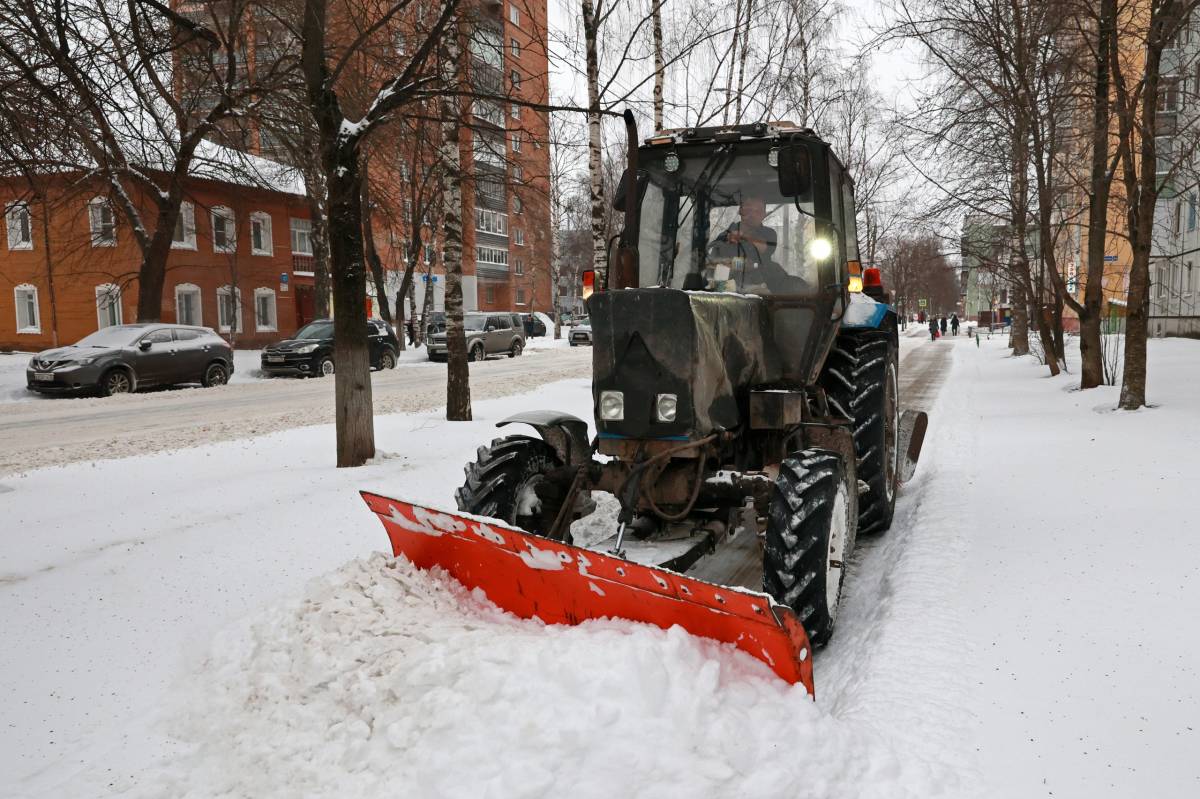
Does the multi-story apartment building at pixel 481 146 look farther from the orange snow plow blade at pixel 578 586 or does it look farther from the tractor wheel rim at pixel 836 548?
the tractor wheel rim at pixel 836 548

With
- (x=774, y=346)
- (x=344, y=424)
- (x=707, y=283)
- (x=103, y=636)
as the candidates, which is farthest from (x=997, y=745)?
(x=344, y=424)

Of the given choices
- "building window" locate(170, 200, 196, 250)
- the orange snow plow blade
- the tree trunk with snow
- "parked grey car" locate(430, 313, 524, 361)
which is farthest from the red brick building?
the orange snow plow blade

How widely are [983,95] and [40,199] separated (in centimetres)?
1302

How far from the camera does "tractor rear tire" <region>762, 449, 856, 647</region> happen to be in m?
3.56

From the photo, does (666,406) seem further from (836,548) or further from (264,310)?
(264,310)

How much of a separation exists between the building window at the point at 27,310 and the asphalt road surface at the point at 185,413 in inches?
513

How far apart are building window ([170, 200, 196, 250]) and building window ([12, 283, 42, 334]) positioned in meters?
4.83

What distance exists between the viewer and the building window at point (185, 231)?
91.9ft

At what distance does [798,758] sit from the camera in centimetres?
263

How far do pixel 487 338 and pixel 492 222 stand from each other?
1127 inches

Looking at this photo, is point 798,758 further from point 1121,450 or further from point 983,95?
point 983,95

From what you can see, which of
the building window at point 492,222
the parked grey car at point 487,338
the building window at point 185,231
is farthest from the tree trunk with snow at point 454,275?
the building window at point 492,222

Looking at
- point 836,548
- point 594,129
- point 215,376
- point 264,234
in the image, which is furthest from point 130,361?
point 836,548

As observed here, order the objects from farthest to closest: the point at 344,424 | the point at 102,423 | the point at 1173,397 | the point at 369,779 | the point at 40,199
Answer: the point at 102,423 < the point at 1173,397 < the point at 344,424 < the point at 40,199 < the point at 369,779
